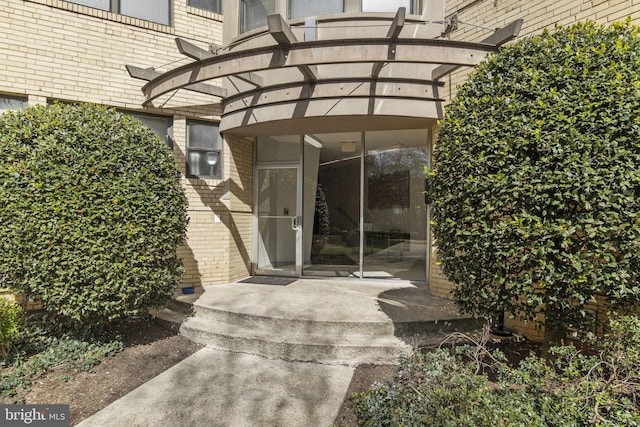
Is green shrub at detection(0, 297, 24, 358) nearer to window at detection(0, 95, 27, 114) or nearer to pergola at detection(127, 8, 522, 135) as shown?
window at detection(0, 95, 27, 114)

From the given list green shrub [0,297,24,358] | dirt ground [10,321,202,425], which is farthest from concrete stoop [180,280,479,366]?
green shrub [0,297,24,358]

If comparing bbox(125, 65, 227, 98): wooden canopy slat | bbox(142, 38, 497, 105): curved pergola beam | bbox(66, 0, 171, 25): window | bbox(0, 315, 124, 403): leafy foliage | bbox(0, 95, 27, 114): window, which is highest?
bbox(66, 0, 171, 25): window

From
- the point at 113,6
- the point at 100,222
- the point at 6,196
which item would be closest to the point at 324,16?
the point at 113,6

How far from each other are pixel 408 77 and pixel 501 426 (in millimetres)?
4793

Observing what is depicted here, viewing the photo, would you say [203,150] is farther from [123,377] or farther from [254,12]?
[123,377]

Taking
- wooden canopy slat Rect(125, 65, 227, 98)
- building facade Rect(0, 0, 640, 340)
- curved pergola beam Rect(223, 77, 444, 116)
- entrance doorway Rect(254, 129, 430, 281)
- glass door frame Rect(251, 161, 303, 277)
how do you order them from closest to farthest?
building facade Rect(0, 0, 640, 340) → curved pergola beam Rect(223, 77, 444, 116) → wooden canopy slat Rect(125, 65, 227, 98) → entrance doorway Rect(254, 129, 430, 281) → glass door frame Rect(251, 161, 303, 277)

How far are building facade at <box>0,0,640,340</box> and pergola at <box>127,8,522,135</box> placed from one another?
2cm

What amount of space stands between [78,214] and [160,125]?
3.13 meters

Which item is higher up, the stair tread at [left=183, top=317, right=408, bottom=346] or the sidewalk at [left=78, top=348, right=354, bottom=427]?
the stair tread at [left=183, top=317, right=408, bottom=346]

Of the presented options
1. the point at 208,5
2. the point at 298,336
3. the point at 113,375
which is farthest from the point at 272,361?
the point at 208,5

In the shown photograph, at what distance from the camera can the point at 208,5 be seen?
21.1 ft

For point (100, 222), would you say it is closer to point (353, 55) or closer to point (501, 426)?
point (353, 55)

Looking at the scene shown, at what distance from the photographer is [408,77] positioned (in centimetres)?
510

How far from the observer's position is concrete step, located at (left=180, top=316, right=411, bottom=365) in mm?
3723
